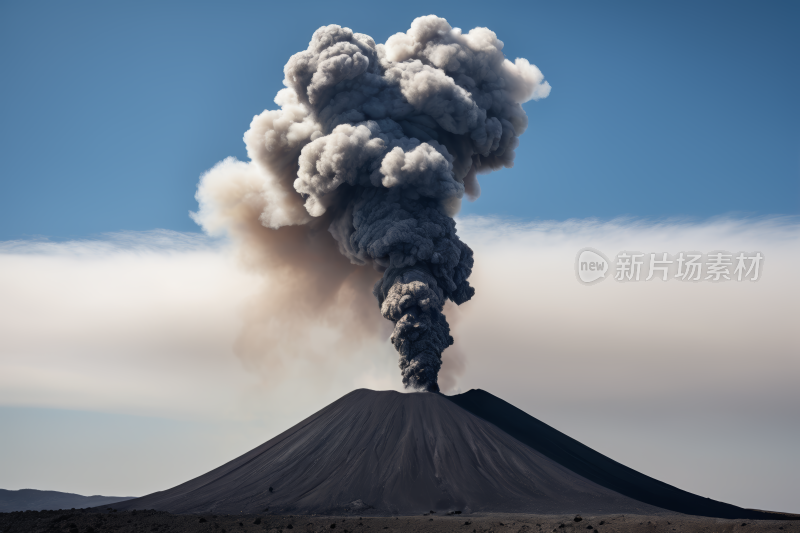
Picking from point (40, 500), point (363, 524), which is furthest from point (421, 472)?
point (40, 500)

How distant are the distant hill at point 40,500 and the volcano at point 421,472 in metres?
103

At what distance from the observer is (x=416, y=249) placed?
5344 cm

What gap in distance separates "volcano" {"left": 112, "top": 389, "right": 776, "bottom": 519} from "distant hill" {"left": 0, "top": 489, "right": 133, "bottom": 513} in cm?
10272

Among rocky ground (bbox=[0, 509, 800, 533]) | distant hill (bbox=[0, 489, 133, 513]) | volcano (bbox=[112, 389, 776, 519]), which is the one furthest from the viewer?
distant hill (bbox=[0, 489, 133, 513])

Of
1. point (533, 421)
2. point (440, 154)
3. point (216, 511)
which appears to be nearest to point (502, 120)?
point (440, 154)

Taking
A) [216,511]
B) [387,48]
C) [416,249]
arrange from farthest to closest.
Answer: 1. [387,48]
2. [416,249]
3. [216,511]

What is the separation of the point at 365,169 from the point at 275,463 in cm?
2442

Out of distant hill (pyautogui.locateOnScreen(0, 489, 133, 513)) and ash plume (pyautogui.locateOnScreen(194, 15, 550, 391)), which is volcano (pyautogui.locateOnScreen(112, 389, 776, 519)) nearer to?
ash plume (pyautogui.locateOnScreen(194, 15, 550, 391))

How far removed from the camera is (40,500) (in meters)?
146

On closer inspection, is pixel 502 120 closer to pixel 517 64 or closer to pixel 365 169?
pixel 517 64

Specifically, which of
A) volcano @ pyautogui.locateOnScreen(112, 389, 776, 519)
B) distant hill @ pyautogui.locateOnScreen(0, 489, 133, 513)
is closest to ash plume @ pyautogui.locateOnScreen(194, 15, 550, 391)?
volcano @ pyautogui.locateOnScreen(112, 389, 776, 519)

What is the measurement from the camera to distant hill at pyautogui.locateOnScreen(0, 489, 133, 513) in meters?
136

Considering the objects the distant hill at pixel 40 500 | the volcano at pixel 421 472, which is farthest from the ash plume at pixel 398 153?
the distant hill at pixel 40 500

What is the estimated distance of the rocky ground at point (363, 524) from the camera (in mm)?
31859
